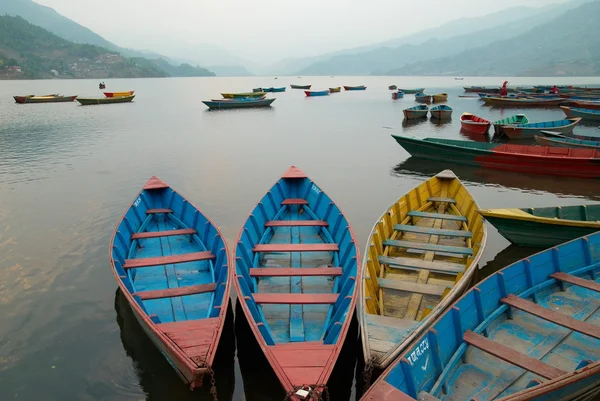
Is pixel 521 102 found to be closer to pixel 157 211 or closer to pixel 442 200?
pixel 442 200

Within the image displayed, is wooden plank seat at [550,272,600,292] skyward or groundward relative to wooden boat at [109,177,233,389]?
skyward

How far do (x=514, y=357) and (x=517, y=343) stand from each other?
1374 mm

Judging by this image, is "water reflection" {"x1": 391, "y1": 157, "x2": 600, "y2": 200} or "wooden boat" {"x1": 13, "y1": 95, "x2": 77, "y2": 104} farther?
"wooden boat" {"x1": 13, "y1": 95, "x2": 77, "y2": 104}

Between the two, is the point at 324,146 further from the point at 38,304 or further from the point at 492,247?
the point at 38,304

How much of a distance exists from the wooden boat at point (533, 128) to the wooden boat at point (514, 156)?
794 cm

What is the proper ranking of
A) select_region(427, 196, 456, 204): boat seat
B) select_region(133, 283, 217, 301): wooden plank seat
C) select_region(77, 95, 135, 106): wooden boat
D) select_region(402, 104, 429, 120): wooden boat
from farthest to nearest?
select_region(77, 95, 135, 106): wooden boat < select_region(402, 104, 429, 120): wooden boat < select_region(427, 196, 456, 204): boat seat < select_region(133, 283, 217, 301): wooden plank seat

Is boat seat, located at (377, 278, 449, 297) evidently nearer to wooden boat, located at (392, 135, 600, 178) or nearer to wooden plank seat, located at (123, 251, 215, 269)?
wooden plank seat, located at (123, 251, 215, 269)

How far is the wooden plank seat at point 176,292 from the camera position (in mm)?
8709

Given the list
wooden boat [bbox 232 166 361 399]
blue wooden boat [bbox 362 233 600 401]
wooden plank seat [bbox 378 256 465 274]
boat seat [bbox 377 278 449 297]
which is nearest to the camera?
blue wooden boat [bbox 362 233 600 401]

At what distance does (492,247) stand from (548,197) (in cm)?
872

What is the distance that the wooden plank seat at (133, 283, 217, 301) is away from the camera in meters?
8.71

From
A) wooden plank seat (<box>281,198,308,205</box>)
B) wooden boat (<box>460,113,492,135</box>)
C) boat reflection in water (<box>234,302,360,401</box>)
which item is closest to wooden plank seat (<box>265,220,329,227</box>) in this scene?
wooden plank seat (<box>281,198,308,205</box>)

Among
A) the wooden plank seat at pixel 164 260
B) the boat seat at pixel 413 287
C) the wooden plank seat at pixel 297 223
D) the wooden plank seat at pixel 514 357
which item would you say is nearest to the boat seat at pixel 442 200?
the wooden plank seat at pixel 297 223

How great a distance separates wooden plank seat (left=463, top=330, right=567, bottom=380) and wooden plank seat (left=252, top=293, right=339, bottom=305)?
2.83 meters
